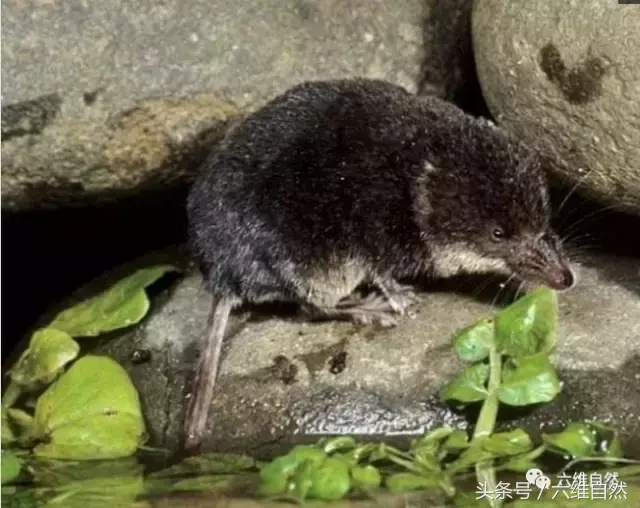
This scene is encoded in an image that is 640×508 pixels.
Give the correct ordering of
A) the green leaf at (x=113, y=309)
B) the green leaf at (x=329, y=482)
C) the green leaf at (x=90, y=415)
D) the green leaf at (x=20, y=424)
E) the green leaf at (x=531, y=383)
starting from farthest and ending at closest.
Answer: the green leaf at (x=113, y=309) → the green leaf at (x=20, y=424) → the green leaf at (x=90, y=415) → the green leaf at (x=531, y=383) → the green leaf at (x=329, y=482)

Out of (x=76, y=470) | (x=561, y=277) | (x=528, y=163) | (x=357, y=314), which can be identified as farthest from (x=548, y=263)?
(x=76, y=470)

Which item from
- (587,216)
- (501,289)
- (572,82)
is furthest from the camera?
(587,216)

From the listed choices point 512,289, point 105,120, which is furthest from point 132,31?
point 512,289

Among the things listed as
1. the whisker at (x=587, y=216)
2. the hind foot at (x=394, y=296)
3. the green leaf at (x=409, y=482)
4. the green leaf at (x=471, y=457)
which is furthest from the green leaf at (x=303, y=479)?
the whisker at (x=587, y=216)

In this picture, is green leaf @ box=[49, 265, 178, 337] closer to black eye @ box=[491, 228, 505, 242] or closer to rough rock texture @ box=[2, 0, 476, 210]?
rough rock texture @ box=[2, 0, 476, 210]

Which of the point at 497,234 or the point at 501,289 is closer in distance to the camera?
the point at 497,234

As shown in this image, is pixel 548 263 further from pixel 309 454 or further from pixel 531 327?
pixel 309 454

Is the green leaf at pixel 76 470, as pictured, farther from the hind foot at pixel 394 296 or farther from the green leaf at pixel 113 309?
the hind foot at pixel 394 296

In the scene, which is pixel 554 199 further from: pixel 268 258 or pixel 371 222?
pixel 268 258
